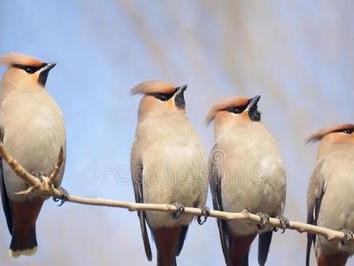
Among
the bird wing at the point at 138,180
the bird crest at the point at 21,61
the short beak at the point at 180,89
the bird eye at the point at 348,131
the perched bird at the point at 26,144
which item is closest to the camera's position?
the perched bird at the point at 26,144

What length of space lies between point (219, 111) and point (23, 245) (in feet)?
4.92

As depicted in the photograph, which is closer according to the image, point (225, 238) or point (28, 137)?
point (28, 137)

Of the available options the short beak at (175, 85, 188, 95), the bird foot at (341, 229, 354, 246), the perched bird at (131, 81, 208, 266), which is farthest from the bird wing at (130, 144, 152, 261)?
the bird foot at (341, 229, 354, 246)

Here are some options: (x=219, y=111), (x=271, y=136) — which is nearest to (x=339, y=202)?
(x=271, y=136)

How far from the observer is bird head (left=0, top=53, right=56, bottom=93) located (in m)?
5.18

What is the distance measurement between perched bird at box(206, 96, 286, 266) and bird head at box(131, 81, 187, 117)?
0.35 metres

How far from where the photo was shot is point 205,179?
5156 mm

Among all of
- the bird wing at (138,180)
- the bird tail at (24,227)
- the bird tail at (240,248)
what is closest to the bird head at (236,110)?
the bird wing at (138,180)

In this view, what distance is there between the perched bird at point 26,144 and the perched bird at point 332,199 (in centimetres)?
160

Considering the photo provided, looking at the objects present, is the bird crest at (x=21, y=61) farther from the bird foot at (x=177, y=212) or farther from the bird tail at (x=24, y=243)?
the bird foot at (x=177, y=212)

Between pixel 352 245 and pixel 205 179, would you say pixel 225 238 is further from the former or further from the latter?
pixel 352 245

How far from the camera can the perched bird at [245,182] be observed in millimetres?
5207

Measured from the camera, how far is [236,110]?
18.3ft

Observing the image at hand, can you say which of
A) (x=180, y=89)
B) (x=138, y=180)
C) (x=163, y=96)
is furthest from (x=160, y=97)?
(x=138, y=180)
